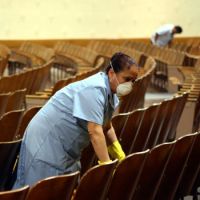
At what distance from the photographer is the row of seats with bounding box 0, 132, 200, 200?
2.32 metres

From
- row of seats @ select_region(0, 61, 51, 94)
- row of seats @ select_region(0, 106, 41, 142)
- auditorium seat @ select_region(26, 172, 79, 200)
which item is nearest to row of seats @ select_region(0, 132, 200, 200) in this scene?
auditorium seat @ select_region(26, 172, 79, 200)

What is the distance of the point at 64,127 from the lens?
9.34 ft

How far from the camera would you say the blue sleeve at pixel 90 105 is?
2.75 meters

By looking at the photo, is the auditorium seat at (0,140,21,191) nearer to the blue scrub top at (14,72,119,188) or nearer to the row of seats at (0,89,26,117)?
the blue scrub top at (14,72,119,188)

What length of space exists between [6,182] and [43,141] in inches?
13.1

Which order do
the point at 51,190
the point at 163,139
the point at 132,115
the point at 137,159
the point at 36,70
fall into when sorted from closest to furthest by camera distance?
the point at 51,190
the point at 137,159
the point at 132,115
the point at 163,139
the point at 36,70

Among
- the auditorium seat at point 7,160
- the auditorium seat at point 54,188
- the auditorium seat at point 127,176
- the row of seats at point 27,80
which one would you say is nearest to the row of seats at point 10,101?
the row of seats at point 27,80

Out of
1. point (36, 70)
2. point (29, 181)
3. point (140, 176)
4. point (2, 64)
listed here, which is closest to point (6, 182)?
point (29, 181)

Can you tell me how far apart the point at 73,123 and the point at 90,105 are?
0.14 m

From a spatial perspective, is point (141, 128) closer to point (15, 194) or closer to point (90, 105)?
point (90, 105)

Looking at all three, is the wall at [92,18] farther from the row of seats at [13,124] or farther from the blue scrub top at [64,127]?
the blue scrub top at [64,127]

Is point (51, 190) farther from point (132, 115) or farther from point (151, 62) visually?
point (151, 62)

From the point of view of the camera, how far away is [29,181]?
2967 mm

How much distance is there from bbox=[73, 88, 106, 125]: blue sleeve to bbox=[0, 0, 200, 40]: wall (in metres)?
7.97
